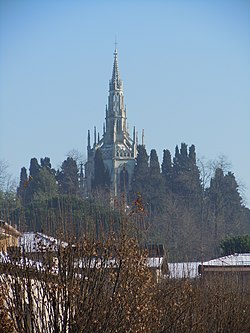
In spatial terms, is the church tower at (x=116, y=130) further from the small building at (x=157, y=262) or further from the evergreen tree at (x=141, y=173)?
the small building at (x=157, y=262)

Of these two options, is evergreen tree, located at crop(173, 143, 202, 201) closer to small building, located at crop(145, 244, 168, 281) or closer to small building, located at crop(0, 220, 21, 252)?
small building, located at crop(145, 244, 168, 281)

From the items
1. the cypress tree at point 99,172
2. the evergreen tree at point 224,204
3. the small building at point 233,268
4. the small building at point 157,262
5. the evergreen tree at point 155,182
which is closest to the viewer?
the small building at point 157,262

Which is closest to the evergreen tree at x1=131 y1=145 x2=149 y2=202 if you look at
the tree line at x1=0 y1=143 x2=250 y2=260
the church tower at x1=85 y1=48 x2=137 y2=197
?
the tree line at x1=0 y1=143 x2=250 y2=260

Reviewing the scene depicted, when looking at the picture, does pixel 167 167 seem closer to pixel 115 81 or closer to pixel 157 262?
pixel 115 81

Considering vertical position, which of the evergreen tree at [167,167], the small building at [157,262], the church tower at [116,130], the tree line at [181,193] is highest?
the church tower at [116,130]

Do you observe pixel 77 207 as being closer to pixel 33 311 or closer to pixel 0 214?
pixel 0 214

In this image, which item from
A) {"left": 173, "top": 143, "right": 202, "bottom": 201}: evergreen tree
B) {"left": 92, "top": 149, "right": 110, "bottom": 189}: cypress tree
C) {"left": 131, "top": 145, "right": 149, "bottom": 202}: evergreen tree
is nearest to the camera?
{"left": 92, "top": 149, "right": 110, "bottom": 189}: cypress tree

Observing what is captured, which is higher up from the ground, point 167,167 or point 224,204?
point 167,167

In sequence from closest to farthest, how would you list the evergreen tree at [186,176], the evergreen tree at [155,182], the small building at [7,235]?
1. the small building at [7,235]
2. the evergreen tree at [155,182]
3. the evergreen tree at [186,176]

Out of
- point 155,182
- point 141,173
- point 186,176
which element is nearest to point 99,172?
point 155,182

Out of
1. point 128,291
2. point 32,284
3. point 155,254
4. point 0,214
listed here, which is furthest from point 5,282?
point 155,254

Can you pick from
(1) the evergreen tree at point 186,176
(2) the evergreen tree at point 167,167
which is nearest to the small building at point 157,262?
(1) the evergreen tree at point 186,176

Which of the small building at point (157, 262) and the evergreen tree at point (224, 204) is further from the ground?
the evergreen tree at point (224, 204)

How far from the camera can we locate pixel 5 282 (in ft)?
37.3
